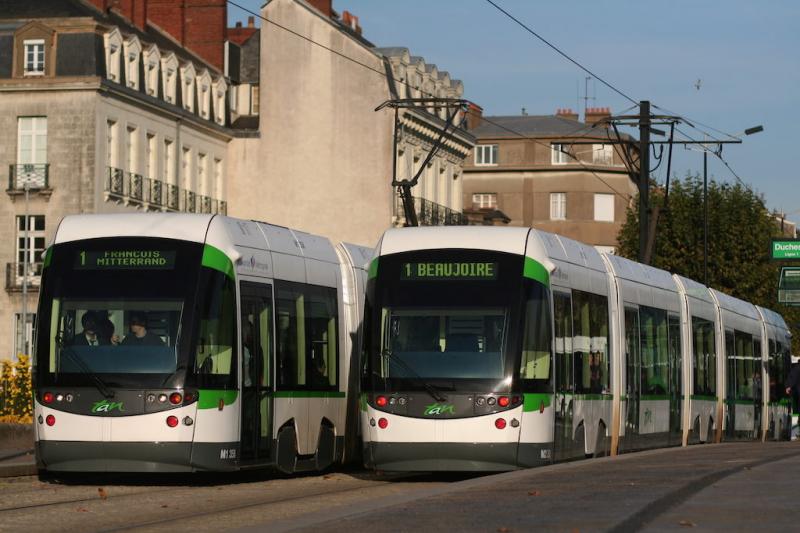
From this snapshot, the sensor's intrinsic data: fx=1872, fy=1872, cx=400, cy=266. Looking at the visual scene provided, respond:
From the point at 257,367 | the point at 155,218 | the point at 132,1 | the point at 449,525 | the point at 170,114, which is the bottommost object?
the point at 449,525

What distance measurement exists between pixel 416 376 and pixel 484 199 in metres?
92.1

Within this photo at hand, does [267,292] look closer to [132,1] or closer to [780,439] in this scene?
[780,439]

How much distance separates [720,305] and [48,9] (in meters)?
33.5

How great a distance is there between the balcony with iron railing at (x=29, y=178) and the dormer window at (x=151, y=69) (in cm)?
525

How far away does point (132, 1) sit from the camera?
6806 cm

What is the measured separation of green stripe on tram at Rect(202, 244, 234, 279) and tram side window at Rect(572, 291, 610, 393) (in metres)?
4.79

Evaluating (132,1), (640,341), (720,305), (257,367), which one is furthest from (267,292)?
(132,1)

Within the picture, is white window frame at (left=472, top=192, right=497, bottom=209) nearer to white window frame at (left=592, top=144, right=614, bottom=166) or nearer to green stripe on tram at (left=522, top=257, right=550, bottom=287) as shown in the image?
white window frame at (left=592, top=144, right=614, bottom=166)

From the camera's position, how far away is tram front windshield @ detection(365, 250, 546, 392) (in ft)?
67.5

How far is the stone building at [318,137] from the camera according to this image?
72.7 meters

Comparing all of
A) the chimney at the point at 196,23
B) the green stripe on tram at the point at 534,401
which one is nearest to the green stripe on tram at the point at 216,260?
the green stripe on tram at the point at 534,401

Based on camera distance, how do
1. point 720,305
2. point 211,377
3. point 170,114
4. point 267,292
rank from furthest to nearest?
point 170,114 → point 720,305 → point 267,292 → point 211,377

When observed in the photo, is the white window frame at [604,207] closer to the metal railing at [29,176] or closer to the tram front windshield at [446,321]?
the metal railing at [29,176]

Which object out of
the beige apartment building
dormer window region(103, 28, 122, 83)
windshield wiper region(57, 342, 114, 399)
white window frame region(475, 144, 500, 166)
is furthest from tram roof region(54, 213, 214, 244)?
white window frame region(475, 144, 500, 166)
